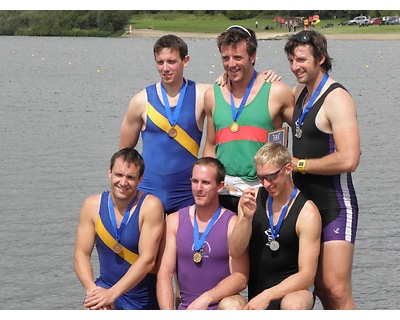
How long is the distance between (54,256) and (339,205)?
615 centimetres

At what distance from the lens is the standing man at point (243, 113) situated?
23.1 feet

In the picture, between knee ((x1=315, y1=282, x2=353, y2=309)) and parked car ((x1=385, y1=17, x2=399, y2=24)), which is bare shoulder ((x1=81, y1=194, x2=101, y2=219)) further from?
parked car ((x1=385, y1=17, x2=399, y2=24))

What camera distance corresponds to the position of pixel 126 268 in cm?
718

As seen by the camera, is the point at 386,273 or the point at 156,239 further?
the point at 386,273

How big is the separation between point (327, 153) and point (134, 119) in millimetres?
1941

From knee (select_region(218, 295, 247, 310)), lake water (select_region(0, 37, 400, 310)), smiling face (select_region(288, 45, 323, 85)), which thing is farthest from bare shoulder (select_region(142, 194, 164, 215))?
lake water (select_region(0, 37, 400, 310))

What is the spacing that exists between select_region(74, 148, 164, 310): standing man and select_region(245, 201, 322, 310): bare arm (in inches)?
41.5

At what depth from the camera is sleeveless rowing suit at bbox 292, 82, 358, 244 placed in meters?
6.73

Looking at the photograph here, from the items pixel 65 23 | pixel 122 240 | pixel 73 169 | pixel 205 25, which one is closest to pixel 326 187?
pixel 122 240

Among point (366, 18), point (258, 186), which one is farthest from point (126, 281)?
point (366, 18)

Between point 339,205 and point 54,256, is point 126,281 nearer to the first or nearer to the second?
point 339,205

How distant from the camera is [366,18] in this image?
8350 cm

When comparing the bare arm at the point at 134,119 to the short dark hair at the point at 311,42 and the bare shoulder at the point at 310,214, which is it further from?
the bare shoulder at the point at 310,214

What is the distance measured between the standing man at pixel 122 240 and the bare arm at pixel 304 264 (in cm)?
105
